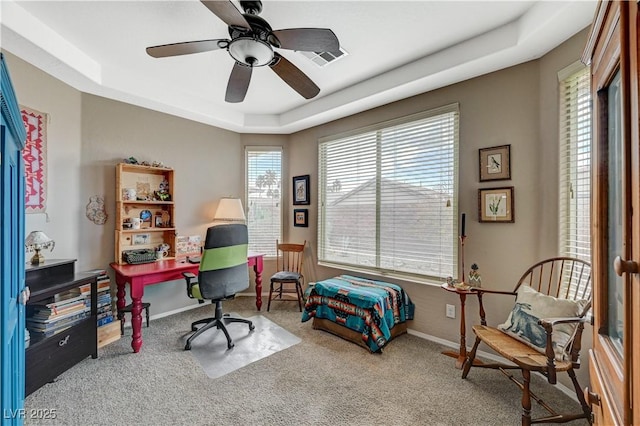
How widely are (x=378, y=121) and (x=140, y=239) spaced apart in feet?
10.3

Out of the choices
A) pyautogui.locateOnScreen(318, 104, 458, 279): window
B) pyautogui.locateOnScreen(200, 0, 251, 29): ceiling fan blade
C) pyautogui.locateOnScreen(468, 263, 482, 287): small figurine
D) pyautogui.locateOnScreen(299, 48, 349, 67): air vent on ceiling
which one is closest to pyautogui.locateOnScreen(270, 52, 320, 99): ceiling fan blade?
pyautogui.locateOnScreen(200, 0, 251, 29): ceiling fan blade

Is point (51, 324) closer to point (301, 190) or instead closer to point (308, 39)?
point (308, 39)

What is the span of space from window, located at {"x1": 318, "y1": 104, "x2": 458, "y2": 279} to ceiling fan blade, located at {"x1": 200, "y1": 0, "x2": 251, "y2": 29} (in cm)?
205

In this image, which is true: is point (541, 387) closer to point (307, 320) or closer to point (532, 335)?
point (532, 335)

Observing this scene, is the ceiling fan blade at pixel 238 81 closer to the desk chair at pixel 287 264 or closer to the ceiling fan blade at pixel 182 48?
the ceiling fan blade at pixel 182 48

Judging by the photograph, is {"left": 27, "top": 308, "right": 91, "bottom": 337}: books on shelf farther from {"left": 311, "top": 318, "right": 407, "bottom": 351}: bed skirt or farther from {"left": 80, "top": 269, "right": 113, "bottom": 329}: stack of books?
{"left": 311, "top": 318, "right": 407, "bottom": 351}: bed skirt

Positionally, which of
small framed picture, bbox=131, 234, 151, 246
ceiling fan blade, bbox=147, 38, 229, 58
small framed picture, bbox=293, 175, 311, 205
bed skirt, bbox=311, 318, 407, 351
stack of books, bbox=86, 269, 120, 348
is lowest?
bed skirt, bbox=311, 318, 407, 351

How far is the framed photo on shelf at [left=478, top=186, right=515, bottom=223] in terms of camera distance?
2410 millimetres

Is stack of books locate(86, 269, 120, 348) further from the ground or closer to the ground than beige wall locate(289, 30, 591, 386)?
closer to the ground

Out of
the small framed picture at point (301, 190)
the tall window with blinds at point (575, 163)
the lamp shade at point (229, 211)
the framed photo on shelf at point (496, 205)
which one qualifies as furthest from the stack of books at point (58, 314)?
the tall window with blinds at point (575, 163)

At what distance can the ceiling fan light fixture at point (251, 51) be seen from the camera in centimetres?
170

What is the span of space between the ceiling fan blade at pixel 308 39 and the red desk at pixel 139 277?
2.30 m

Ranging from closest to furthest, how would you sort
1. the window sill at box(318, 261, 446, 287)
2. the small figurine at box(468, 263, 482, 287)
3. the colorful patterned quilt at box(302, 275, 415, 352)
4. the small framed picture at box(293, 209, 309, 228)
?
the small figurine at box(468, 263, 482, 287), the colorful patterned quilt at box(302, 275, 415, 352), the window sill at box(318, 261, 446, 287), the small framed picture at box(293, 209, 309, 228)

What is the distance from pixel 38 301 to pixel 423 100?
3.77m
